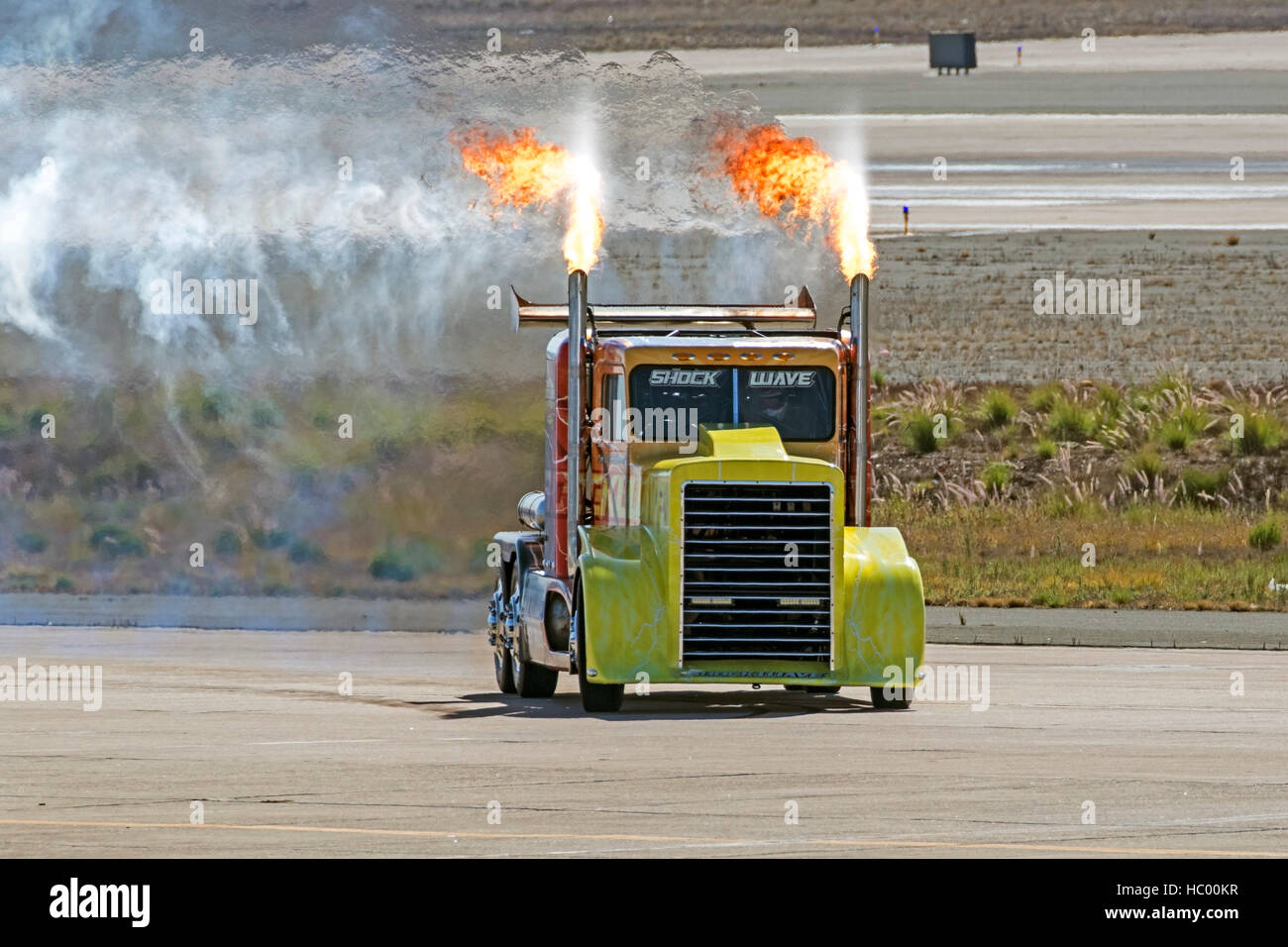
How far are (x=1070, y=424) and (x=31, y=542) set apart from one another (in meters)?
22.3

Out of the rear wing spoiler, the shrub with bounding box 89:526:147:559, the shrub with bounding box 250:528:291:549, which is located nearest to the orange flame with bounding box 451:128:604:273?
the rear wing spoiler

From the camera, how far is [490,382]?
34.0 metres

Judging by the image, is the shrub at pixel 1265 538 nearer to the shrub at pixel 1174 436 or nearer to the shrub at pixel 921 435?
the shrub at pixel 1174 436

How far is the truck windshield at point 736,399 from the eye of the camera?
2281 centimetres

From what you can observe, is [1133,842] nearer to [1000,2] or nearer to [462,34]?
[462,34]

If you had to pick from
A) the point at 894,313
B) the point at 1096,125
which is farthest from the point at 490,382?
the point at 1096,125

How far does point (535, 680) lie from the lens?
24234 mm

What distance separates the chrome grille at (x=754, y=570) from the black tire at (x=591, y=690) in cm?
79

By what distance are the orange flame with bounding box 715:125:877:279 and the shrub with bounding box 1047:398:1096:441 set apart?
2248 centimetres

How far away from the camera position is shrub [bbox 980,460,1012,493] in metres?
48.1

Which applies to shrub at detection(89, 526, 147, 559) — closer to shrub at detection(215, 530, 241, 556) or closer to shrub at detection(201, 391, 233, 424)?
shrub at detection(215, 530, 241, 556)
